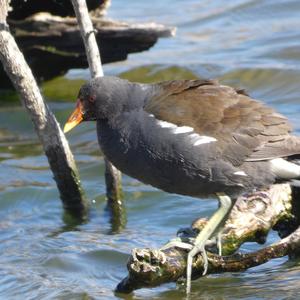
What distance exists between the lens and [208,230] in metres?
5.68

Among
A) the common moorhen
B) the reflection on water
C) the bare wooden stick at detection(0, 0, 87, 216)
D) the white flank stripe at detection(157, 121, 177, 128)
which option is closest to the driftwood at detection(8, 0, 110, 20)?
the reflection on water

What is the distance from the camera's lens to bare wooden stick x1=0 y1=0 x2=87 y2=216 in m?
6.47

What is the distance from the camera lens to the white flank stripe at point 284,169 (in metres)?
5.77

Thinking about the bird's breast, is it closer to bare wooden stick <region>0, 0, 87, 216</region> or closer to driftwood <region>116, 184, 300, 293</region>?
driftwood <region>116, 184, 300, 293</region>

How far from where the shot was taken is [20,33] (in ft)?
30.1

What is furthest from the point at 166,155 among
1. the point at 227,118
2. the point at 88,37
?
the point at 88,37

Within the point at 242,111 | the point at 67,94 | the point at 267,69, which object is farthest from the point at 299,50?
the point at 242,111

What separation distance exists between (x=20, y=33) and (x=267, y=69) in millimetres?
3338

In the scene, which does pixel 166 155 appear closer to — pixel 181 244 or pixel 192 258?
pixel 181 244

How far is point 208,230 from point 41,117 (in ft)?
5.64

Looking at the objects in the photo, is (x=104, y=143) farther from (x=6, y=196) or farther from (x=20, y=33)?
(x=20, y=33)

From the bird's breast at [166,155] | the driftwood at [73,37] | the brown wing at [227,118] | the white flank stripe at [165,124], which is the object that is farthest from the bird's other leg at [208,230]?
the driftwood at [73,37]

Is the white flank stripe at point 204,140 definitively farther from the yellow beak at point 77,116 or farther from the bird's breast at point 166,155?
the yellow beak at point 77,116

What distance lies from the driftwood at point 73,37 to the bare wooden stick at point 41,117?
226 centimetres
